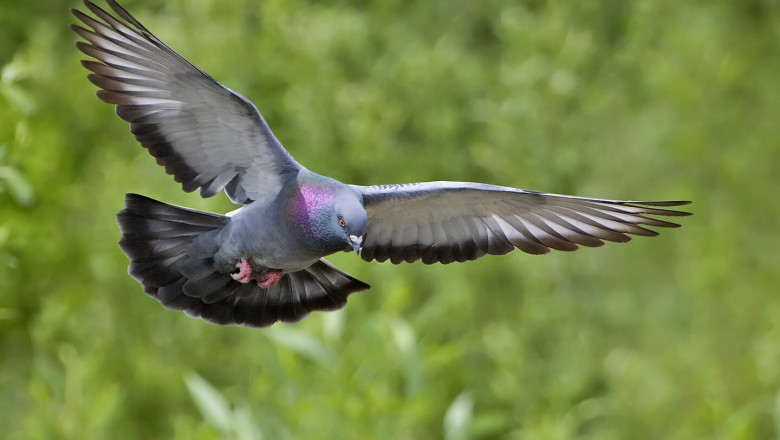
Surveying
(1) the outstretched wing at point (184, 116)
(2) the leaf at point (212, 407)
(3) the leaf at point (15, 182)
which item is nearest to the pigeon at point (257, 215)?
(1) the outstretched wing at point (184, 116)

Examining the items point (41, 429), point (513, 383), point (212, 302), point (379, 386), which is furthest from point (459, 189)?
point (513, 383)

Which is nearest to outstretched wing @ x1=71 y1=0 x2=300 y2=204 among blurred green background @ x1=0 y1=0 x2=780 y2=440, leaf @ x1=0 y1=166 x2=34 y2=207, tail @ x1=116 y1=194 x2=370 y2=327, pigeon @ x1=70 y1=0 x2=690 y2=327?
pigeon @ x1=70 y1=0 x2=690 y2=327

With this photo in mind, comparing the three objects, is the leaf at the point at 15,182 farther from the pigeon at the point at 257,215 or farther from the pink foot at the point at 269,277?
the pink foot at the point at 269,277

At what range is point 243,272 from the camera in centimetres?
248

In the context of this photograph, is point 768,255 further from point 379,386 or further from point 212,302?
point 212,302

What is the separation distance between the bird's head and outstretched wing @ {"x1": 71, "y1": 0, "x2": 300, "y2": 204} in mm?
138

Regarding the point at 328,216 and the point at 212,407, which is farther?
the point at 212,407

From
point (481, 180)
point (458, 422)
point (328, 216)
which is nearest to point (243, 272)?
point (328, 216)

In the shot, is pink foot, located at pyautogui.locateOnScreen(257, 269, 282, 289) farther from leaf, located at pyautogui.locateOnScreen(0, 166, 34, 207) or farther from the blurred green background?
the blurred green background

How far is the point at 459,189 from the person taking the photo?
93.6 inches

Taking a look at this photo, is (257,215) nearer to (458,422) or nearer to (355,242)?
(355,242)

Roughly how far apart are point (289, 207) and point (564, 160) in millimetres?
2833

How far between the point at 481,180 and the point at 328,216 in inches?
123

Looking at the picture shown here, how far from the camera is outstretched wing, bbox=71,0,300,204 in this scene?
229 centimetres
